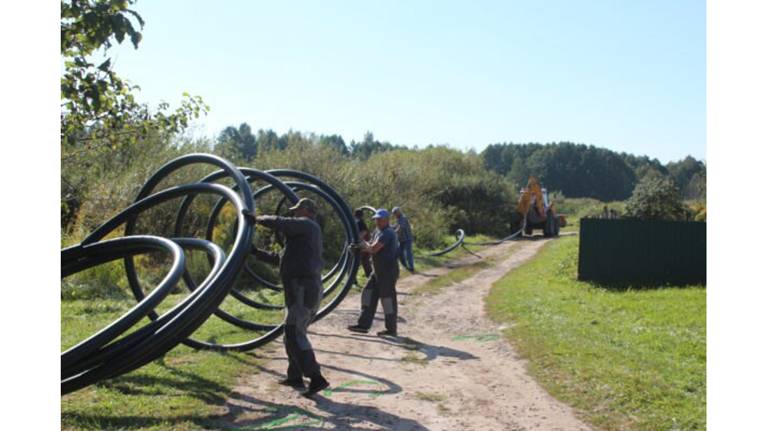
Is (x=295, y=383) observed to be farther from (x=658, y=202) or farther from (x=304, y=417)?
(x=658, y=202)

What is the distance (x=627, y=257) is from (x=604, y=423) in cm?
1146

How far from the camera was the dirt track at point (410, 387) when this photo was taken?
6250 millimetres

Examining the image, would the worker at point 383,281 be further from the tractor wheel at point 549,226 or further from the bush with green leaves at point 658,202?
the tractor wheel at point 549,226

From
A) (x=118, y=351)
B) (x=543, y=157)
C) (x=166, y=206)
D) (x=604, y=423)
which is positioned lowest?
(x=604, y=423)

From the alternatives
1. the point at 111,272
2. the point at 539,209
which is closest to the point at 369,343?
the point at 111,272

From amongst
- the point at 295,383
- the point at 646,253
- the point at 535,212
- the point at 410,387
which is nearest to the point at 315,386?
the point at 295,383

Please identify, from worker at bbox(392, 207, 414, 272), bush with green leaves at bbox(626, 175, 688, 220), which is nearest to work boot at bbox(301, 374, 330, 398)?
worker at bbox(392, 207, 414, 272)

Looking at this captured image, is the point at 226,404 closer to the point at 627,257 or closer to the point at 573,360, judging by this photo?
the point at 573,360

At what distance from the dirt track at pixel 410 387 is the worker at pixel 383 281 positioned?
0.29 m

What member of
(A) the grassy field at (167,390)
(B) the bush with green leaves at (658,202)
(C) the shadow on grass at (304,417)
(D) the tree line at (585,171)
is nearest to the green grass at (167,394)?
(A) the grassy field at (167,390)

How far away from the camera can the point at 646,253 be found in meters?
16.9

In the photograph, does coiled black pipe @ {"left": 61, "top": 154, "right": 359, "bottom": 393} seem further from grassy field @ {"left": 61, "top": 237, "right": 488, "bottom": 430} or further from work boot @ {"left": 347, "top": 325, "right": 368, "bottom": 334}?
work boot @ {"left": 347, "top": 325, "right": 368, "bottom": 334}

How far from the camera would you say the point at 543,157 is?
390 feet

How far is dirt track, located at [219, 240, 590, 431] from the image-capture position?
6.25 meters
